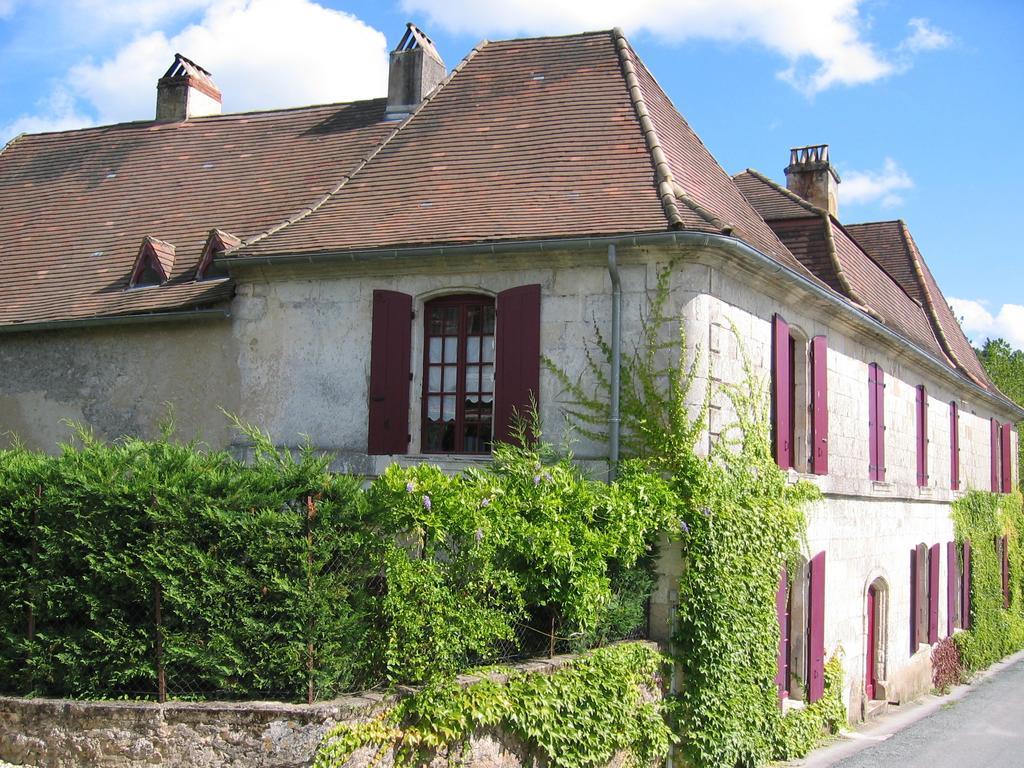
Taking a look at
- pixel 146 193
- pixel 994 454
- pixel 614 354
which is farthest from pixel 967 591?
pixel 146 193

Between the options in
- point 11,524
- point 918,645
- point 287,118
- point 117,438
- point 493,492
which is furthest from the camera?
point 918,645

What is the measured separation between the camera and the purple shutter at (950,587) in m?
19.8

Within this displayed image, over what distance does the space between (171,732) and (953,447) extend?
16523 mm

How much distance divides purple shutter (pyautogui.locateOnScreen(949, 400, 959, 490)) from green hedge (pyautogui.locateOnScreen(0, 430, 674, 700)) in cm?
1398

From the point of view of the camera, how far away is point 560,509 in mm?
8961

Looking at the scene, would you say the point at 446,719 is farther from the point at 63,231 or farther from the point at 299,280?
the point at 63,231

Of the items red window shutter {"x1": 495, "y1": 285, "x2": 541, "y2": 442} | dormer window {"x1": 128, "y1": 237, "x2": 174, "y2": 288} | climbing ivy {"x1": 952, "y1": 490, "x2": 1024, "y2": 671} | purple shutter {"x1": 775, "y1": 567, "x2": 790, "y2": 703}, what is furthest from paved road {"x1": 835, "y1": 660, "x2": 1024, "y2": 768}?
dormer window {"x1": 128, "y1": 237, "x2": 174, "y2": 288}

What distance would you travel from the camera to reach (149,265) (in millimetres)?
13547

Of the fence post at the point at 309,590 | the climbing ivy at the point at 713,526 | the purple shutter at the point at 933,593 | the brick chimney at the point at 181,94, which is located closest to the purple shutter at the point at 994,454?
the purple shutter at the point at 933,593

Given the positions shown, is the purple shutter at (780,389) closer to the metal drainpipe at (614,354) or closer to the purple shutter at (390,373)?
the metal drainpipe at (614,354)

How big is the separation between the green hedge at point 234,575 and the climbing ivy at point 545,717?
28cm

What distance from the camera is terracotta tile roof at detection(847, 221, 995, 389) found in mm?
21281

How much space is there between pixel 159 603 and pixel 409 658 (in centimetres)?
174

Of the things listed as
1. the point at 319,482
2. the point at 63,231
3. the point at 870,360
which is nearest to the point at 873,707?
the point at 870,360
